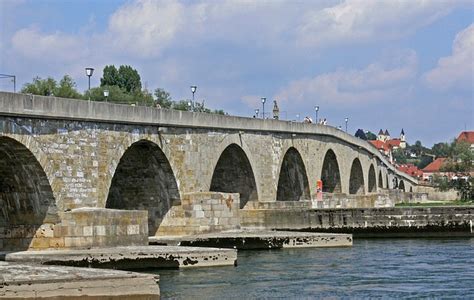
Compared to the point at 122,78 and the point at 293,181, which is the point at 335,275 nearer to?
the point at 293,181

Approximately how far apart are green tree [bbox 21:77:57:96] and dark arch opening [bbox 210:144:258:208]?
115ft

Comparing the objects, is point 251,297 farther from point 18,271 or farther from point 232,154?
point 232,154

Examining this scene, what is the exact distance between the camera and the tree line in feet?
272

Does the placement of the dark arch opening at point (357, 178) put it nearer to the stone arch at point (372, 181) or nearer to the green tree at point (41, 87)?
the stone arch at point (372, 181)

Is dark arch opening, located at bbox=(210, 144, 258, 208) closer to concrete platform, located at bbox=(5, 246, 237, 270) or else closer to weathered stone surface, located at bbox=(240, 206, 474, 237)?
weathered stone surface, located at bbox=(240, 206, 474, 237)

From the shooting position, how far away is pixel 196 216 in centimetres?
3872

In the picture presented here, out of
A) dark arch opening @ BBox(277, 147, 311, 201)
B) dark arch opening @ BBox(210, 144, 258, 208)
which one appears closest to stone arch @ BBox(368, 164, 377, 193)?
dark arch opening @ BBox(277, 147, 311, 201)

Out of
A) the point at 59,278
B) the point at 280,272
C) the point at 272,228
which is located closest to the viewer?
the point at 59,278

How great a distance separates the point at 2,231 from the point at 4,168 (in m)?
2.16

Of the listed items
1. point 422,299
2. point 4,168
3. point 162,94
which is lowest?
point 422,299

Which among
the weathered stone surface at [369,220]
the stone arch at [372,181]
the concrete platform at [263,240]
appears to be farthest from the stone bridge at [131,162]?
the stone arch at [372,181]

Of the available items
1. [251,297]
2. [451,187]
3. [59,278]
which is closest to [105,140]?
[251,297]

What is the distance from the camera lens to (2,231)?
30547 mm

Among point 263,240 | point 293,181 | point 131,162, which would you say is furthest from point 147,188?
point 293,181
